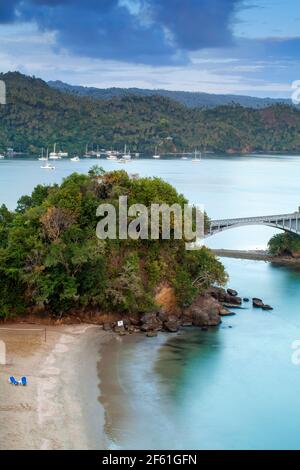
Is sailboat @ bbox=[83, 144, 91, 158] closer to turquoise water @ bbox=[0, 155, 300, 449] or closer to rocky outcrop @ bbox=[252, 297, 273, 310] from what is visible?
turquoise water @ bbox=[0, 155, 300, 449]

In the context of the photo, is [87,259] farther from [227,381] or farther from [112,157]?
[112,157]

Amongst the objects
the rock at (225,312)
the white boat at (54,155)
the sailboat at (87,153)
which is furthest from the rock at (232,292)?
the sailboat at (87,153)

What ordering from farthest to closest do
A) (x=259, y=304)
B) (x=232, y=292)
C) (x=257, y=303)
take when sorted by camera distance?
(x=232, y=292) → (x=257, y=303) → (x=259, y=304)

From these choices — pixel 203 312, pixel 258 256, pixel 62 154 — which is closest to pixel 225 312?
pixel 203 312

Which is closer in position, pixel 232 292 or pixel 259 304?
pixel 259 304

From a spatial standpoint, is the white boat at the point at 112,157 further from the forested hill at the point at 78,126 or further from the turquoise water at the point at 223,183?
the forested hill at the point at 78,126

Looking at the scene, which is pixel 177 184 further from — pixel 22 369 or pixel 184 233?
pixel 22 369
